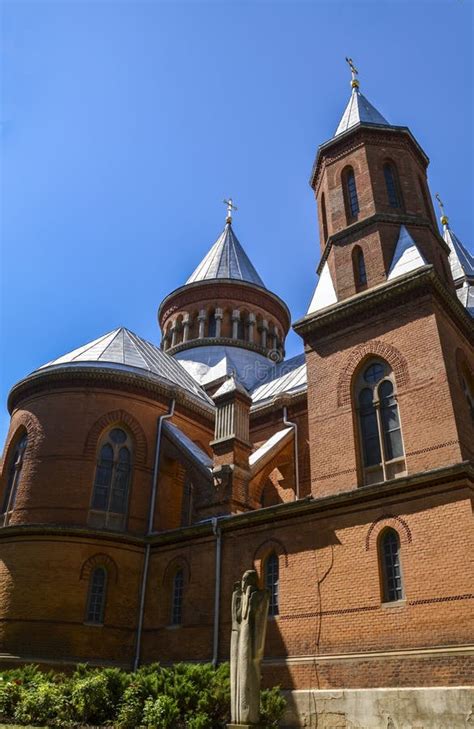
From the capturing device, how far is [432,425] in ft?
45.4

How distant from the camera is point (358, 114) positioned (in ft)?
69.6

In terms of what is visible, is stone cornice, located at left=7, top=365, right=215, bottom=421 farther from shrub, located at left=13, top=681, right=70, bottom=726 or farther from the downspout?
shrub, located at left=13, top=681, right=70, bottom=726

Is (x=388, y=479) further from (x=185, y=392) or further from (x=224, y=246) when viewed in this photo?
(x=224, y=246)

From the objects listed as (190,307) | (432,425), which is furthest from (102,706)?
(190,307)

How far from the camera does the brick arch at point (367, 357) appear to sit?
15.1m

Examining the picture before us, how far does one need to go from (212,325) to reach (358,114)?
14.4 m

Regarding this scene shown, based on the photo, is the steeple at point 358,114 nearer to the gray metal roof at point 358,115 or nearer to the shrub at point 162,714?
the gray metal roof at point 358,115

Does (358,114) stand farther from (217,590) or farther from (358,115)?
(217,590)

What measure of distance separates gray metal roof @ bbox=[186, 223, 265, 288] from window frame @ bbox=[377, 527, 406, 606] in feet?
73.8

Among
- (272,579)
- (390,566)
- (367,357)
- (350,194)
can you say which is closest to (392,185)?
(350,194)

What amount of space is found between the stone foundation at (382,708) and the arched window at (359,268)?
10.6m

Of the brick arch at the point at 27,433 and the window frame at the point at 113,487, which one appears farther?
the brick arch at the point at 27,433

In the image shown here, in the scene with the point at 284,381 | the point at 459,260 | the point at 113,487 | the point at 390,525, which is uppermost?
the point at 459,260

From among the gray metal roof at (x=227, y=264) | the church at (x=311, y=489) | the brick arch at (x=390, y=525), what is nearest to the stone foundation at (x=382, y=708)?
the church at (x=311, y=489)
